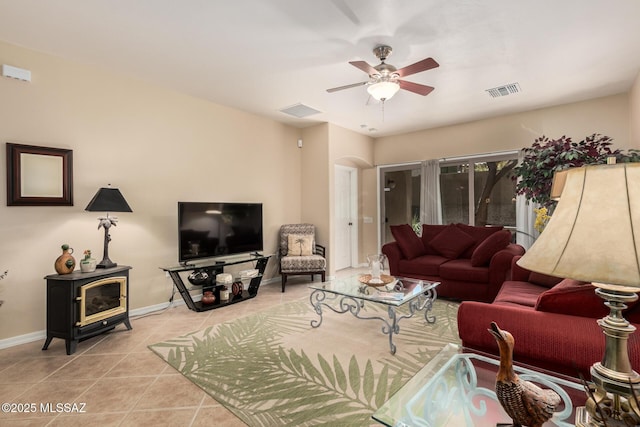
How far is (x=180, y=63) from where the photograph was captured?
338 centimetres

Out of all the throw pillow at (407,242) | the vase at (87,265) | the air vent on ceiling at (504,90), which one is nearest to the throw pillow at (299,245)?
the throw pillow at (407,242)

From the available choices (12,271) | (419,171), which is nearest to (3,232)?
(12,271)

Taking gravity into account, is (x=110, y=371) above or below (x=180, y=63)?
below

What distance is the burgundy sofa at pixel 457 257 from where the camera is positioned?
3.92 metres

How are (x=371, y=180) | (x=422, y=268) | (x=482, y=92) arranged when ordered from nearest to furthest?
1. (x=482, y=92)
2. (x=422, y=268)
3. (x=371, y=180)

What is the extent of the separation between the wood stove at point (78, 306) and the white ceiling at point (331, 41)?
2263 millimetres

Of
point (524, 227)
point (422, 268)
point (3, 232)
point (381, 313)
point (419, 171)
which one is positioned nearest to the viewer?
point (3, 232)

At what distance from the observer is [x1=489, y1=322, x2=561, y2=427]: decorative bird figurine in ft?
3.20

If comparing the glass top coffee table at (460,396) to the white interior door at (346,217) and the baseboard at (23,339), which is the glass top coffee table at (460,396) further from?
the white interior door at (346,217)

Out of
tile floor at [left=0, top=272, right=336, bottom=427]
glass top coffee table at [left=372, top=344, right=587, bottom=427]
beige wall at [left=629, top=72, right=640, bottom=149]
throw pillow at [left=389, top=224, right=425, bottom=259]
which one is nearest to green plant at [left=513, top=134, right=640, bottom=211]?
beige wall at [left=629, top=72, right=640, bottom=149]

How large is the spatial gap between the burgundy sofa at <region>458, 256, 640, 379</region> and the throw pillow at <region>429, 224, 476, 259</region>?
2.98m

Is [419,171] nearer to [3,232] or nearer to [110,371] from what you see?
[110,371]

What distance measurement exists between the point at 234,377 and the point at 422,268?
10.1ft

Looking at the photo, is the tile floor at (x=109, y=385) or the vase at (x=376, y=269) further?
the vase at (x=376, y=269)
